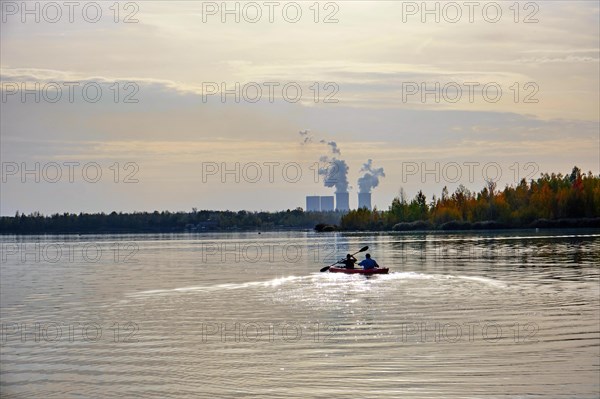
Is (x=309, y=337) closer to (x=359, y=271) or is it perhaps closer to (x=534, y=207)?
(x=359, y=271)

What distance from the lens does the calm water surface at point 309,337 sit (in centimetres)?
2042

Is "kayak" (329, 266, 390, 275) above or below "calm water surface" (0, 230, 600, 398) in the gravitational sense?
above

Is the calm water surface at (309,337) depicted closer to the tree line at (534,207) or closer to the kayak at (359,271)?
the kayak at (359,271)

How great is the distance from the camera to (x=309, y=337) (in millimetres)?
27047

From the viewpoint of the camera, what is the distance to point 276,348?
2514 centimetres

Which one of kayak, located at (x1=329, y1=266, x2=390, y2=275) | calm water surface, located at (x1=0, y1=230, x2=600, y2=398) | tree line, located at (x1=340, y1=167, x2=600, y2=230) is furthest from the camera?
tree line, located at (x1=340, y1=167, x2=600, y2=230)

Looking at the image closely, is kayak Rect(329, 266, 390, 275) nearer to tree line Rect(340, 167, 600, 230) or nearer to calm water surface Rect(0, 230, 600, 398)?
calm water surface Rect(0, 230, 600, 398)

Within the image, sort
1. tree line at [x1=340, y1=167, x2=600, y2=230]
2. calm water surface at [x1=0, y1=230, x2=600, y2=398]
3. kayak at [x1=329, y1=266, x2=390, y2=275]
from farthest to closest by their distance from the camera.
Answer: tree line at [x1=340, y1=167, x2=600, y2=230]
kayak at [x1=329, y1=266, x2=390, y2=275]
calm water surface at [x1=0, y1=230, x2=600, y2=398]

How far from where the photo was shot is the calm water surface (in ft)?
67.0

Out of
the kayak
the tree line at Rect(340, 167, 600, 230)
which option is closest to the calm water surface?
the kayak

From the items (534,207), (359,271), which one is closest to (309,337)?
(359,271)

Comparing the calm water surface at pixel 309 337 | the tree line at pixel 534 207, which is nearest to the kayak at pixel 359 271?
the calm water surface at pixel 309 337

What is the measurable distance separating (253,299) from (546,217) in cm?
13910

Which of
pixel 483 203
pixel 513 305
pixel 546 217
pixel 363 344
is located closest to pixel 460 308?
pixel 513 305
